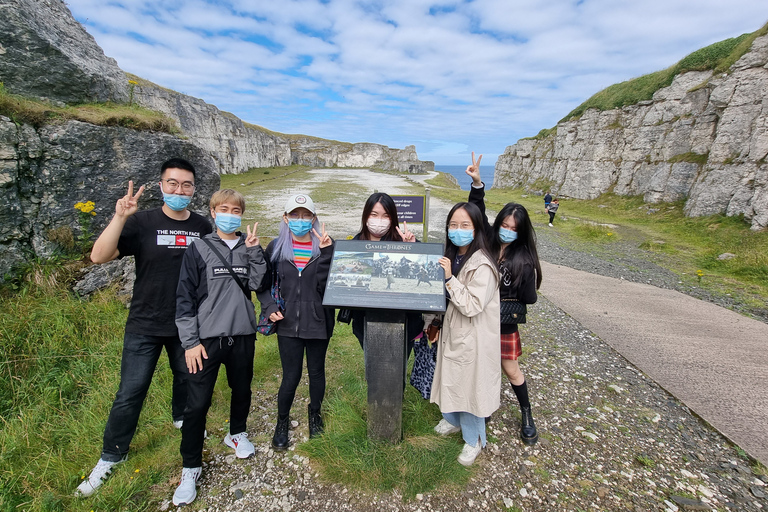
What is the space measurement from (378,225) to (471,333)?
1.29 m

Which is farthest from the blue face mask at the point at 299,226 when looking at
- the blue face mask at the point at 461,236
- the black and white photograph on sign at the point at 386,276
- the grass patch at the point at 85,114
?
the grass patch at the point at 85,114

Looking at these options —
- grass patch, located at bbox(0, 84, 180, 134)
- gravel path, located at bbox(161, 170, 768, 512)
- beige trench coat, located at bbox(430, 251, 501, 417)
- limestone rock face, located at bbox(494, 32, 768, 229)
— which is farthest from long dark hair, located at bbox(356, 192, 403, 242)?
limestone rock face, located at bbox(494, 32, 768, 229)

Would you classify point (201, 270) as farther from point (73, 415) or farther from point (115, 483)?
point (73, 415)

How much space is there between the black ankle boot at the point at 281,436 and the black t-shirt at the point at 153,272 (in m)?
1.35

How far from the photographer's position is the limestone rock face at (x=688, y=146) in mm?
14586

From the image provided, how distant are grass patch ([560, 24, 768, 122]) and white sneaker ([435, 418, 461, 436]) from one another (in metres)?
23.6

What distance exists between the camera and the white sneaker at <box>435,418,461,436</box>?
11.9 ft

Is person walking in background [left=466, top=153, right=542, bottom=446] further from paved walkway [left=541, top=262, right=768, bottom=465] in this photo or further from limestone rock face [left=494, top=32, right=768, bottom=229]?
limestone rock face [left=494, top=32, right=768, bottom=229]

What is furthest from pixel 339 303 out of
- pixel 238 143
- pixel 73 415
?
pixel 238 143

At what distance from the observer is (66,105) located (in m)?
5.50

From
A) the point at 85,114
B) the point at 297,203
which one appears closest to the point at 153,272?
the point at 297,203

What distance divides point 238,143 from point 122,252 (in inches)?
2211

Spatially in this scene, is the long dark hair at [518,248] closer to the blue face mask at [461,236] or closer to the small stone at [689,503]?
the blue face mask at [461,236]

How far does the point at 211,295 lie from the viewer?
290 cm
